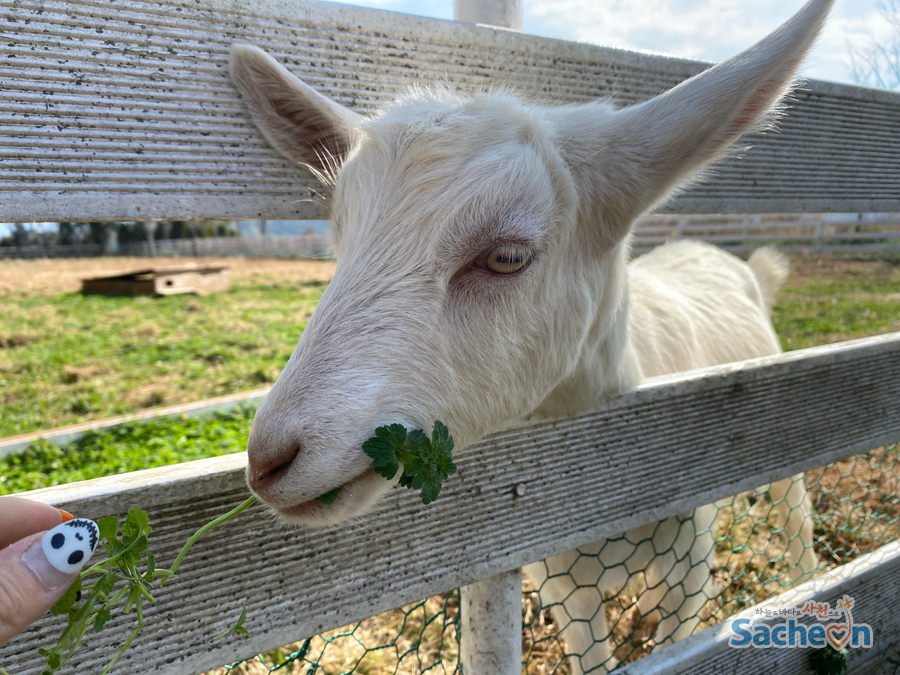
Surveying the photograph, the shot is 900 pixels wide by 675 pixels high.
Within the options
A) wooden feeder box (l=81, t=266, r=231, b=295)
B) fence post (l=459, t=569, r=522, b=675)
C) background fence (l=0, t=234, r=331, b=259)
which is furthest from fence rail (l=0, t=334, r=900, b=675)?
background fence (l=0, t=234, r=331, b=259)

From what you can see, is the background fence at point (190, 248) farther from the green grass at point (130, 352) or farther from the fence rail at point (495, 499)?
the fence rail at point (495, 499)

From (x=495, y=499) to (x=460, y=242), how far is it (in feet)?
2.07

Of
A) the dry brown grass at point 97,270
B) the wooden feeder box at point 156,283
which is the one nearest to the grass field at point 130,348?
Answer: the wooden feeder box at point 156,283

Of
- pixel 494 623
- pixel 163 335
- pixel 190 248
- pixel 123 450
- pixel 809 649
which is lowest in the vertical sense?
pixel 809 649

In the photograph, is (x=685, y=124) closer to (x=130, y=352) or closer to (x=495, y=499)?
→ (x=495, y=499)

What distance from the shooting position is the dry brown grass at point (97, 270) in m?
12.4

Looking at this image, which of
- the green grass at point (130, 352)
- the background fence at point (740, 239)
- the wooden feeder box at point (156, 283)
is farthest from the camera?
the background fence at point (740, 239)

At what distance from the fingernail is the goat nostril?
248mm

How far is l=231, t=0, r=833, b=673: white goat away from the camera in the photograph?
0.99 m

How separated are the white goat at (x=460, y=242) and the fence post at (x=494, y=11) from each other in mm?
365

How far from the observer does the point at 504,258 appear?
3.92 feet

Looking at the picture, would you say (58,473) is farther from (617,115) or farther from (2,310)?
(2,310)

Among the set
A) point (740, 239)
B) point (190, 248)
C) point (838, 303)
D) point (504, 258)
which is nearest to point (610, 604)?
point (504, 258)

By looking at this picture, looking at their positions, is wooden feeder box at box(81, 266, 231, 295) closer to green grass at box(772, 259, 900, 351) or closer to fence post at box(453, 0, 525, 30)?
green grass at box(772, 259, 900, 351)
